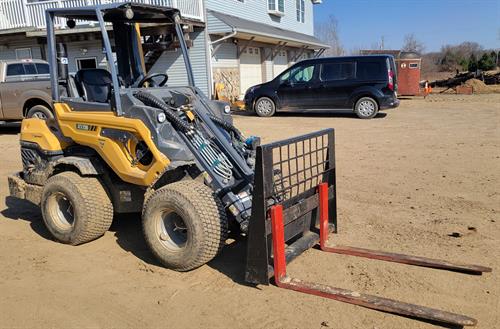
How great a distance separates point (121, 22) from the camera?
5.33 m

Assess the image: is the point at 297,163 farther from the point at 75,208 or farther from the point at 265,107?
the point at 265,107

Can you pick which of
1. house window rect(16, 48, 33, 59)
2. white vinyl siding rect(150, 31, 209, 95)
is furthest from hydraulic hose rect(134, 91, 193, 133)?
house window rect(16, 48, 33, 59)

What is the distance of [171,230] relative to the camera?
170 inches

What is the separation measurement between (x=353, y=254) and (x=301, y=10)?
93.3ft

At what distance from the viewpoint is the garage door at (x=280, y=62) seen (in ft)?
86.5

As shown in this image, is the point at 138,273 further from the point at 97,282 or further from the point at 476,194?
the point at 476,194

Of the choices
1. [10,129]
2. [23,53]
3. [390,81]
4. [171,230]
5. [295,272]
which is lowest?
[295,272]

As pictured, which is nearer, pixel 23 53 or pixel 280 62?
pixel 23 53

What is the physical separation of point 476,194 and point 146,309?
4656 millimetres

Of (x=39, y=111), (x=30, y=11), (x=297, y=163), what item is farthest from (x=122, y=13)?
(x=30, y=11)

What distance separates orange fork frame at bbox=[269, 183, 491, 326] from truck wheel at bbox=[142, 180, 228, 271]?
572mm

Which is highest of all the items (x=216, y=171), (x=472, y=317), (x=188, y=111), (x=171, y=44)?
(x=171, y=44)

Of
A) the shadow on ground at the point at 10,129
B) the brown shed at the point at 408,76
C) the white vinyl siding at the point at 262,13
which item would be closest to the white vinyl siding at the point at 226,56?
the white vinyl siding at the point at 262,13

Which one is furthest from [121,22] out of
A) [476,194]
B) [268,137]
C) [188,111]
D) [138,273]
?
[268,137]
